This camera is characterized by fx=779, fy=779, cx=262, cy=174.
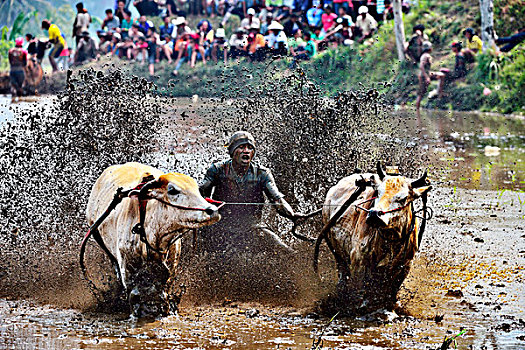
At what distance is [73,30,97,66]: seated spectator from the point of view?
30.4m

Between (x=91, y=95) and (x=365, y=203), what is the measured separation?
5405 millimetres

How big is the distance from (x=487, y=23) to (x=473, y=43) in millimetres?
991

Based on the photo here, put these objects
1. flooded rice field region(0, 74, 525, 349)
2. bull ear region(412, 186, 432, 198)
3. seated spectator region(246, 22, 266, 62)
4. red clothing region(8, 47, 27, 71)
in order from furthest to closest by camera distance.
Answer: red clothing region(8, 47, 27, 71) < seated spectator region(246, 22, 266, 62) < bull ear region(412, 186, 432, 198) < flooded rice field region(0, 74, 525, 349)

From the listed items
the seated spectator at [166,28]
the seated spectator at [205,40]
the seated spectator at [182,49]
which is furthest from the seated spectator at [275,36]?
the seated spectator at [166,28]

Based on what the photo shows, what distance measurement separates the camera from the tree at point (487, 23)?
2417cm

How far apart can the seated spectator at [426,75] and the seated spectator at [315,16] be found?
388cm

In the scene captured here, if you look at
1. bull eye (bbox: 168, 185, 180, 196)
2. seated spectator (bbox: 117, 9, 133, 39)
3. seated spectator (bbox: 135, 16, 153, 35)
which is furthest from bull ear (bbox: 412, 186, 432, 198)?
seated spectator (bbox: 117, 9, 133, 39)

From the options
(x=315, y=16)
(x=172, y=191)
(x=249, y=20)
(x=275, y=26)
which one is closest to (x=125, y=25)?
(x=249, y=20)

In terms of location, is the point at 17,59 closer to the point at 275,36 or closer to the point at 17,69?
the point at 17,69

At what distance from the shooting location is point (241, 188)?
28.8ft

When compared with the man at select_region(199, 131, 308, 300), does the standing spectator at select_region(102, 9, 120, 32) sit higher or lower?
higher

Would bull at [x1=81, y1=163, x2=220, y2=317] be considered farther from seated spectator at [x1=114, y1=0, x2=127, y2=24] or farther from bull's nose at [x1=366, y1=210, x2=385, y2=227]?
seated spectator at [x1=114, y1=0, x2=127, y2=24]

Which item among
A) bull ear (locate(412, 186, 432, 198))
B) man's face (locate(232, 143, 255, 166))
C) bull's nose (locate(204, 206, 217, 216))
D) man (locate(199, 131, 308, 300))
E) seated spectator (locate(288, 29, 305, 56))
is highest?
seated spectator (locate(288, 29, 305, 56))

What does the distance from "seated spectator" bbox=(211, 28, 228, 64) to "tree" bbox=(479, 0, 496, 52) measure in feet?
30.9
